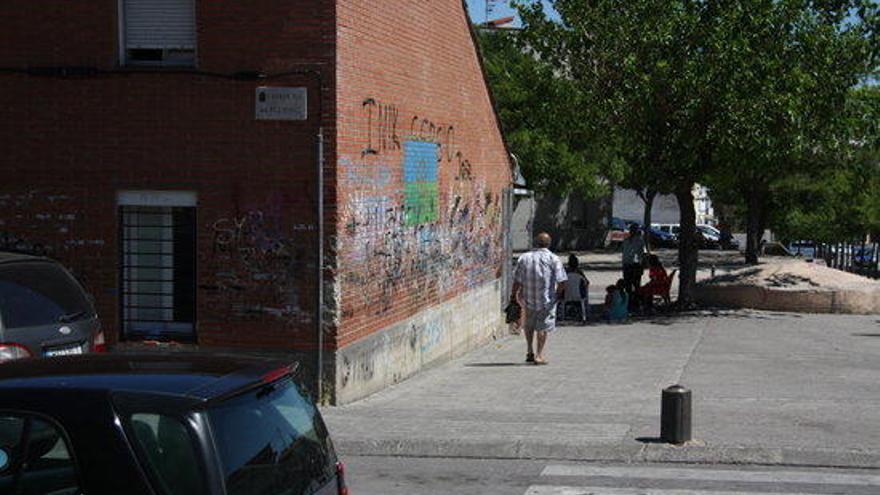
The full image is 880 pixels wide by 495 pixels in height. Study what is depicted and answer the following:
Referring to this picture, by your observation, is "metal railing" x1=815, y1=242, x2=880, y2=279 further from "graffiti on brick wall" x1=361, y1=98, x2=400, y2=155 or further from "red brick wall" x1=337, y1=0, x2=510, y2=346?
"graffiti on brick wall" x1=361, y1=98, x2=400, y2=155

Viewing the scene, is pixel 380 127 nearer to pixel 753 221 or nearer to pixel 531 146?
pixel 531 146

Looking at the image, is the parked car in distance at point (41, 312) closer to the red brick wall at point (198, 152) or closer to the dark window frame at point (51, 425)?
the red brick wall at point (198, 152)

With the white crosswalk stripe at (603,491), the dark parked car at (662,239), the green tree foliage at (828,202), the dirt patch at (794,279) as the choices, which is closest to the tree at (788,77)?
the dirt patch at (794,279)

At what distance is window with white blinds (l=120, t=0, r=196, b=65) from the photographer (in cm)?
1224

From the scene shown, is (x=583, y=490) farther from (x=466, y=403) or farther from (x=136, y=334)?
(x=136, y=334)

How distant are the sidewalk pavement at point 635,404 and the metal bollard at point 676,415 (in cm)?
13

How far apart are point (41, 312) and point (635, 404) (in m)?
6.46

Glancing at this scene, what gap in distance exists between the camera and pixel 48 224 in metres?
12.5

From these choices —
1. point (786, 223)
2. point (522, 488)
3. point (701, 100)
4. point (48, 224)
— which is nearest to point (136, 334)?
point (48, 224)

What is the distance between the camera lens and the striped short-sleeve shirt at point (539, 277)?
1527 cm

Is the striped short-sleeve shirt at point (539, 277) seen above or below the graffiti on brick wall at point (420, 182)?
below

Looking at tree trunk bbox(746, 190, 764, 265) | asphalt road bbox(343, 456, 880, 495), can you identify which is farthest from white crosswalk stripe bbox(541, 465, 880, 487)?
tree trunk bbox(746, 190, 764, 265)

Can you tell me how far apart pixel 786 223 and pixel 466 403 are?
48648 mm

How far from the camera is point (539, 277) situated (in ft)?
50.1
